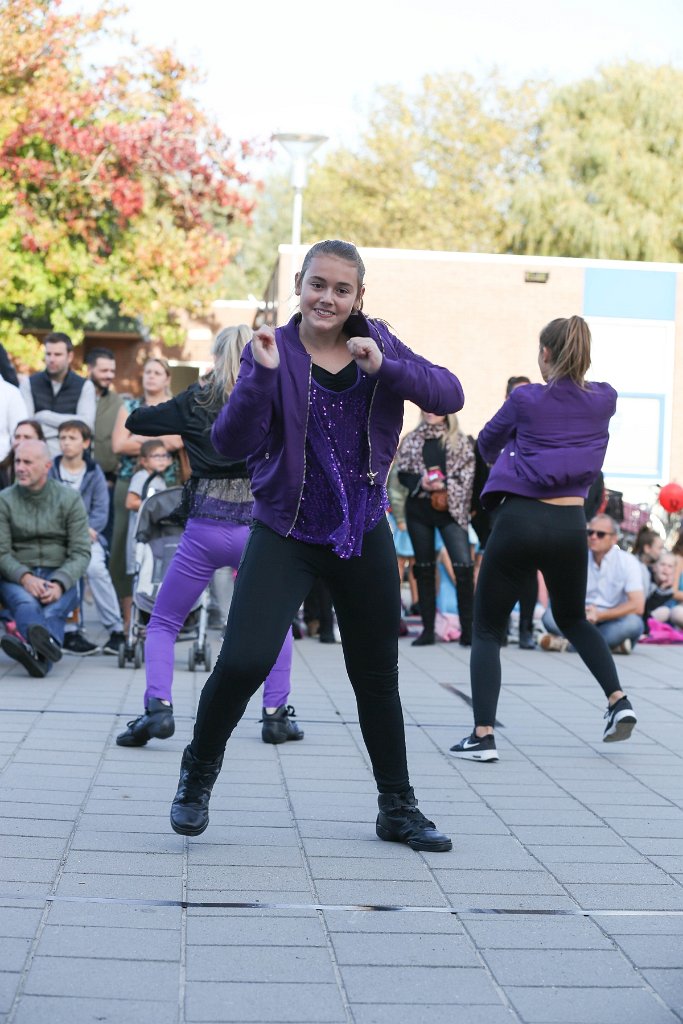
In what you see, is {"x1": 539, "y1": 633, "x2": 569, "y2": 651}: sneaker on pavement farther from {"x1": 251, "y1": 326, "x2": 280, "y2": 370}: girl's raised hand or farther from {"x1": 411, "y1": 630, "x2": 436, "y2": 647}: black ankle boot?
{"x1": 251, "y1": 326, "x2": 280, "y2": 370}: girl's raised hand

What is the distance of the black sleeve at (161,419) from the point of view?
680cm

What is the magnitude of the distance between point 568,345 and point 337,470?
93.3 inches

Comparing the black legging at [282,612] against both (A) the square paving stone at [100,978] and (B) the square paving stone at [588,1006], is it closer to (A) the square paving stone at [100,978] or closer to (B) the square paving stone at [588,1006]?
(A) the square paving stone at [100,978]

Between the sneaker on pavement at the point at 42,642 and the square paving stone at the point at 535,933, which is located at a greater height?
the square paving stone at the point at 535,933

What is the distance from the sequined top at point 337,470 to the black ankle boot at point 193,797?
0.88 metres

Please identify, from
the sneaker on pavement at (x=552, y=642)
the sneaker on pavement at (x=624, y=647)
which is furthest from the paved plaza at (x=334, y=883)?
the sneaker on pavement at (x=552, y=642)

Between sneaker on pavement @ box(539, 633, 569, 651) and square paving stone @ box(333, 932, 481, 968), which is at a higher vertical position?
square paving stone @ box(333, 932, 481, 968)

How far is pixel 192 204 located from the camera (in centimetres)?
2275

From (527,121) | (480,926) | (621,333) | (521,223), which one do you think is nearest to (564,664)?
(480,926)

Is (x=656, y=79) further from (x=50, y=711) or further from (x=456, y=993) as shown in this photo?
(x=456, y=993)

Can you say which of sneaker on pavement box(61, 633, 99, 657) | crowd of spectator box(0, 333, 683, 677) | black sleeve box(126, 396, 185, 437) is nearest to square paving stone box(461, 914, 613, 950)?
black sleeve box(126, 396, 185, 437)

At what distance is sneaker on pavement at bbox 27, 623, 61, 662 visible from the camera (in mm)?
8992

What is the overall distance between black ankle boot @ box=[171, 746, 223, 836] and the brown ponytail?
274cm

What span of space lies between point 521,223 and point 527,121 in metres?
6.80
